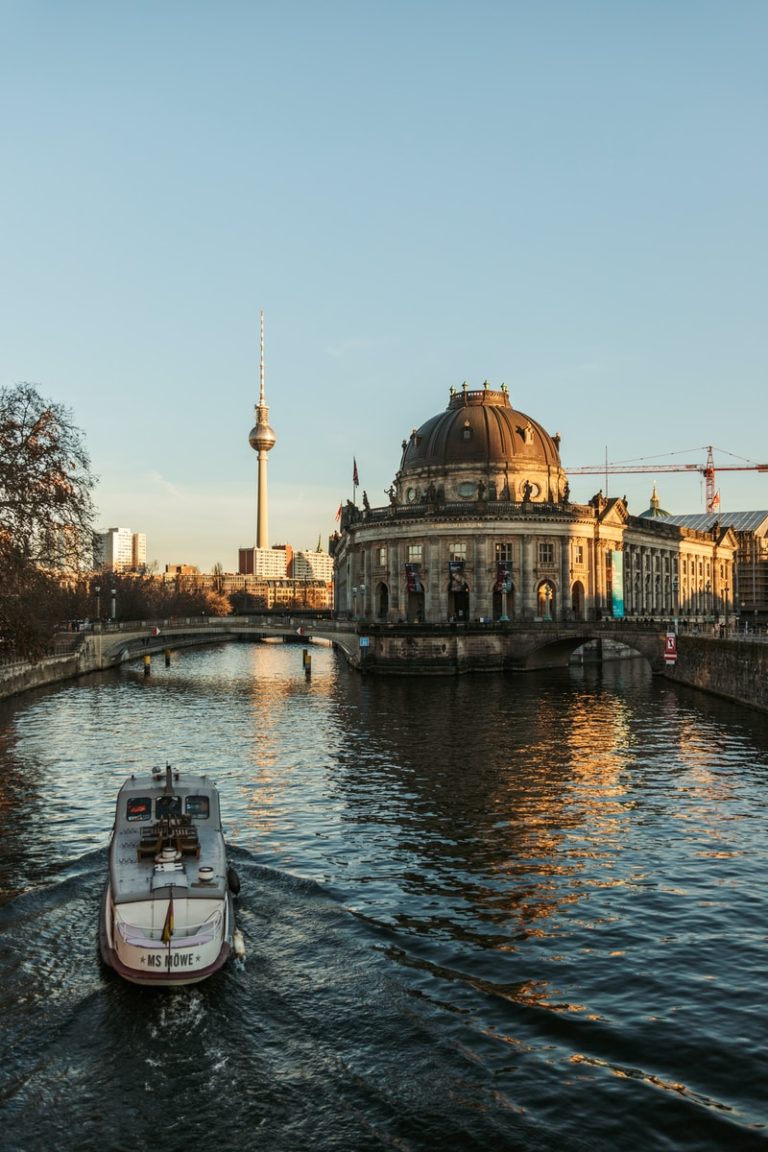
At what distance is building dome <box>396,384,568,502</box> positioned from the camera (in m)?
135

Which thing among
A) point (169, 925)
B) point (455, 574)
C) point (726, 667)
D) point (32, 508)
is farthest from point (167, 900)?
point (455, 574)

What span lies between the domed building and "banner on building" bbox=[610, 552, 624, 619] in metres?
0.31

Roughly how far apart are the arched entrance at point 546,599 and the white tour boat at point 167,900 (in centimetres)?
10264

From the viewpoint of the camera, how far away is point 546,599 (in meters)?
130

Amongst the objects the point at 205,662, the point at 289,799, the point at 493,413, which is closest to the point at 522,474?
the point at 493,413

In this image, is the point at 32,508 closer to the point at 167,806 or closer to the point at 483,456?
the point at 167,806

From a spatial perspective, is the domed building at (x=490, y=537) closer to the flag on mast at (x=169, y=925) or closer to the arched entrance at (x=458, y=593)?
the arched entrance at (x=458, y=593)

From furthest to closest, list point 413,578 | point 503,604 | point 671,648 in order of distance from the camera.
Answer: point 503,604 < point 413,578 < point 671,648

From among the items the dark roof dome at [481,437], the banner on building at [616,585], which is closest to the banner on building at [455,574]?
the dark roof dome at [481,437]

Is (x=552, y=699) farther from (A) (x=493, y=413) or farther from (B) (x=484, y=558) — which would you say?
(A) (x=493, y=413)

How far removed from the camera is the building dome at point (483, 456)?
444 ft

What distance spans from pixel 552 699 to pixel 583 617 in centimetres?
4815

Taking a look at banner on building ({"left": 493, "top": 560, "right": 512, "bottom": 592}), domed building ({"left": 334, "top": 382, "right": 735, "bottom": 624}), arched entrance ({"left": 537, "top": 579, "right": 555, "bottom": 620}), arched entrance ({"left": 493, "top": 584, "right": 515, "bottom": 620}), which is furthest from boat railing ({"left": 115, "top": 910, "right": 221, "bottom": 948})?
arched entrance ({"left": 537, "top": 579, "right": 555, "bottom": 620})

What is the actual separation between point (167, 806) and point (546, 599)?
105913 millimetres
